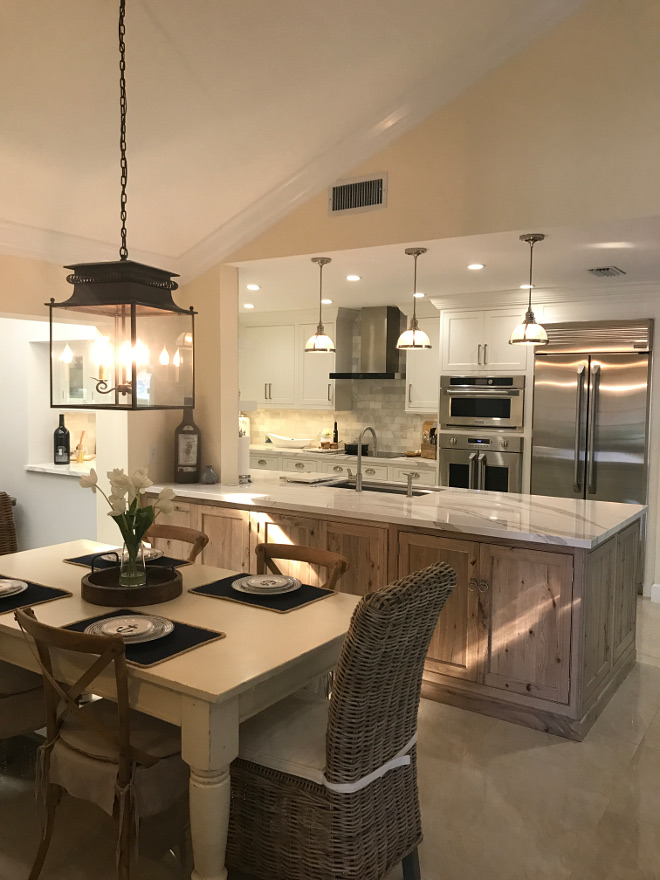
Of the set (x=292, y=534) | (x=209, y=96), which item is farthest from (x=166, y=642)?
(x=209, y=96)

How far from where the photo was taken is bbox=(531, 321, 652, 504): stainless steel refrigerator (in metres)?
5.16

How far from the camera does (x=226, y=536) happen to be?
4387 mm

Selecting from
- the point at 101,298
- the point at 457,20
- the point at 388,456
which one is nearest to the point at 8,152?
the point at 101,298

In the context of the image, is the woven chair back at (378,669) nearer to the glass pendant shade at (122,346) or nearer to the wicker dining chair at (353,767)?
the wicker dining chair at (353,767)

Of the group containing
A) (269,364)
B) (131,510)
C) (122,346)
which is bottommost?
(131,510)

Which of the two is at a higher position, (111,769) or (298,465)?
(298,465)

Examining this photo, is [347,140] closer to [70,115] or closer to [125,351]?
[70,115]

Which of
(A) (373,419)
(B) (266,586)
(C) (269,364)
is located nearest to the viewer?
(B) (266,586)

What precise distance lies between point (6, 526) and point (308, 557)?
3.45 meters

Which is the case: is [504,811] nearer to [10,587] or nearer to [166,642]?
[166,642]

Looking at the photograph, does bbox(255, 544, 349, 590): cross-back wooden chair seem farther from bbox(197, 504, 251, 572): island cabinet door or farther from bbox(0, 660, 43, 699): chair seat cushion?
bbox(197, 504, 251, 572): island cabinet door

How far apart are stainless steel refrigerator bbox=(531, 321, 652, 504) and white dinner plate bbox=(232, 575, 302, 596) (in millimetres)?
3285

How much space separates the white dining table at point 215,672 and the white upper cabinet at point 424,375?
160 inches

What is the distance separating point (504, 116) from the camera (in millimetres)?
3477
